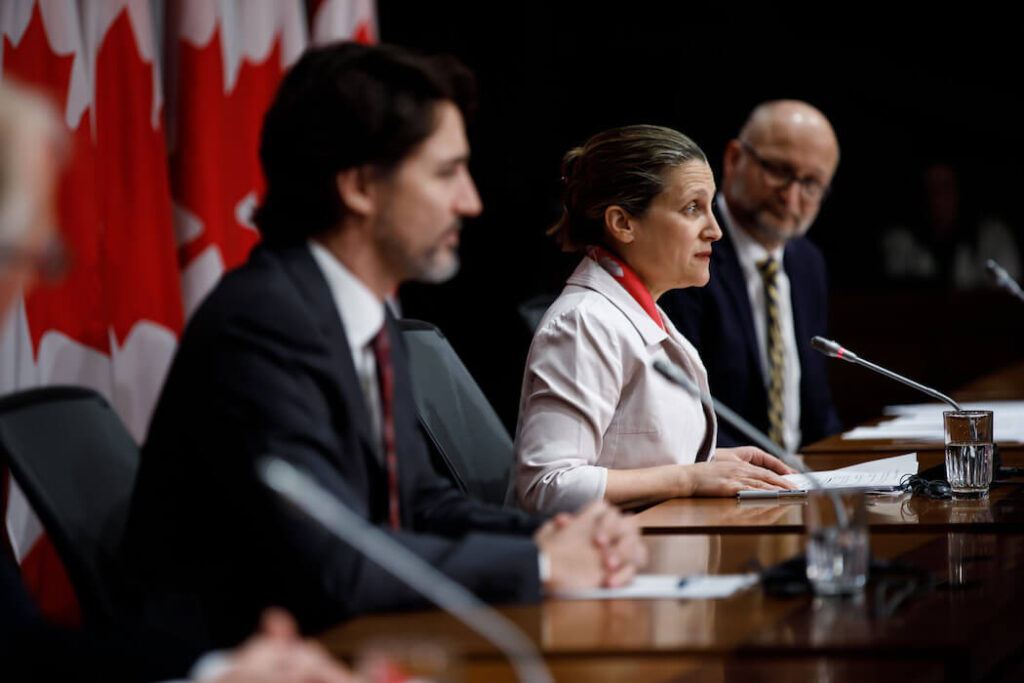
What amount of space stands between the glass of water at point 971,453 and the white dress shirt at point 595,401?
0.47m

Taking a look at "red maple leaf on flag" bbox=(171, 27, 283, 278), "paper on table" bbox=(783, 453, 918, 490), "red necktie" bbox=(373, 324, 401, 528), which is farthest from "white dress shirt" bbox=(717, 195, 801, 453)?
"red necktie" bbox=(373, 324, 401, 528)

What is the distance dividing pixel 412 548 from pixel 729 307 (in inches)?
84.4

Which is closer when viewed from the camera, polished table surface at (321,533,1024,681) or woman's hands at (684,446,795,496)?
polished table surface at (321,533,1024,681)

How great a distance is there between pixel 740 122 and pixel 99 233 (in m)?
4.63

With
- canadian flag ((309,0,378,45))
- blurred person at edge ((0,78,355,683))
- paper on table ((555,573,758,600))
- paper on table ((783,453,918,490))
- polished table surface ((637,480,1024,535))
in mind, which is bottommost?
paper on table ((783,453,918,490))

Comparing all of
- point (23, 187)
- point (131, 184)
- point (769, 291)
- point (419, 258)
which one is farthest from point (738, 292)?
point (23, 187)

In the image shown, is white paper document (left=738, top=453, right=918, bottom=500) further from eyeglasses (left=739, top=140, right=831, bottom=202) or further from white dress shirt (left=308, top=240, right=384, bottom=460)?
eyeglasses (left=739, top=140, right=831, bottom=202)

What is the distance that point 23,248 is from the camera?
1.05 m

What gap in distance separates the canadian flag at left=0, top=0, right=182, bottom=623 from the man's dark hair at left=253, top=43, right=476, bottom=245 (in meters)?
1.43

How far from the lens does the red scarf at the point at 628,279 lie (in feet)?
8.39

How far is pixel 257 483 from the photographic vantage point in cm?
149

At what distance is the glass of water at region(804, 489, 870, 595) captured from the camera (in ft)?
5.03

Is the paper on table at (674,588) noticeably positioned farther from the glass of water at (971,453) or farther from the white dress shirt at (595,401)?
the glass of water at (971,453)

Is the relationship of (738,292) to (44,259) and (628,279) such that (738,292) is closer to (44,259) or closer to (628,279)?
(628,279)
